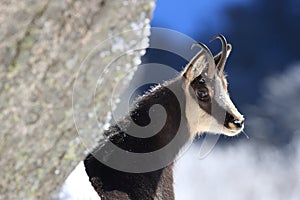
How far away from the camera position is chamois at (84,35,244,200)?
238 inches

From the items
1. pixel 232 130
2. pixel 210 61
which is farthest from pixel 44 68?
pixel 232 130

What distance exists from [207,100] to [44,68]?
16.0 feet

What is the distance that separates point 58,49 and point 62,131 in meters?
0.37

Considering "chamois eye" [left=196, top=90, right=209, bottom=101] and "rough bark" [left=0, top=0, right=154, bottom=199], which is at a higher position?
"rough bark" [left=0, top=0, right=154, bottom=199]

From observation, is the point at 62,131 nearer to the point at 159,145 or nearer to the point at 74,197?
the point at 74,197

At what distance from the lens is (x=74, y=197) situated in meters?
3.23

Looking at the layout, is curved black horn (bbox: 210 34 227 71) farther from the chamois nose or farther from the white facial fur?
the chamois nose

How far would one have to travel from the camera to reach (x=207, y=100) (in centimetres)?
687

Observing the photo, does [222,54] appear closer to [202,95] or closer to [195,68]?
[195,68]

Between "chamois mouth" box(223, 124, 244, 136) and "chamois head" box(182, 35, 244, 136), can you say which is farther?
"chamois mouth" box(223, 124, 244, 136)

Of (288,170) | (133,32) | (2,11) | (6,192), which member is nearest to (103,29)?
(133,32)

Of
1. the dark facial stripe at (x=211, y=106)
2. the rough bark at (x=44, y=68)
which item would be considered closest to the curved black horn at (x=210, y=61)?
the dark facial stripe at (x=211, y=106)

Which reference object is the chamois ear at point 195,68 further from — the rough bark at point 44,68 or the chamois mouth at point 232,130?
the rough bark at point 44,68

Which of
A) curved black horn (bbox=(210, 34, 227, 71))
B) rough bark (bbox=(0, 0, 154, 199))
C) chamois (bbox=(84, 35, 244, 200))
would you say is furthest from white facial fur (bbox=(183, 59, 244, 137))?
rough bark (bbox=(0, 0, 154, 199))
